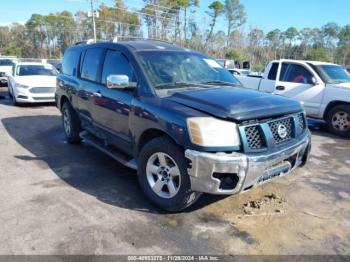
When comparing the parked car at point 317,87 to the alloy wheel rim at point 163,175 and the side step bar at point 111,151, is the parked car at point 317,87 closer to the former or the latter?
the side step bar at point 111,151

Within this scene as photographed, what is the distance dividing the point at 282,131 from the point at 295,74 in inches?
218

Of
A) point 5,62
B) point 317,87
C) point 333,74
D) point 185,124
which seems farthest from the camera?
point 5,62

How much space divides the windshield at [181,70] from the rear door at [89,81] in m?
1.06

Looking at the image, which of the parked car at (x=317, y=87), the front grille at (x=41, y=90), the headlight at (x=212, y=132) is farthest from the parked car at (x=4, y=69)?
the headlight at (x=212, y=132)

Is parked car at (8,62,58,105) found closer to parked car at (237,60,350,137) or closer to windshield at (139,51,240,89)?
parked car at (237,60,350,137)

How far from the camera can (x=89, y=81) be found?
204 inches

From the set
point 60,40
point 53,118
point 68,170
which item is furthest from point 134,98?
point 60,40

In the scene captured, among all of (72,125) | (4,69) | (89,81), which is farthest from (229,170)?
(4,69)

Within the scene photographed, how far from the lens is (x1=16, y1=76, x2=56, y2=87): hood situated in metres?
11.0

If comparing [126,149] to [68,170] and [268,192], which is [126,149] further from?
[268,192]

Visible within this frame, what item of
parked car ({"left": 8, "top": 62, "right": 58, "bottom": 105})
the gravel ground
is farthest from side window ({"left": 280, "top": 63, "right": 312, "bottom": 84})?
parked car ({"left": 8, "top": 62, "right": 58, "bottom": 105})

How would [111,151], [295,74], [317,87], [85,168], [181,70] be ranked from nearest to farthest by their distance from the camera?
[181,70] → [111,151] → [85,168] → [317,87] → [295,74]

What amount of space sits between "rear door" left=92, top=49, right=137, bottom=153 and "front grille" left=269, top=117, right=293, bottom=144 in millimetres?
Answer: 1740

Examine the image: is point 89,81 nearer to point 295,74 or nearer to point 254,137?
point 254,137
